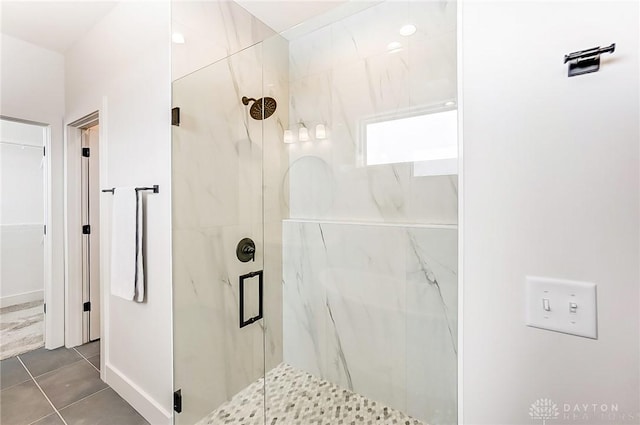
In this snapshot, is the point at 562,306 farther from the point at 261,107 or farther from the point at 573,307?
the point at 261,107

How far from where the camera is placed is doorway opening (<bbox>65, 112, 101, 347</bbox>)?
2543 mm

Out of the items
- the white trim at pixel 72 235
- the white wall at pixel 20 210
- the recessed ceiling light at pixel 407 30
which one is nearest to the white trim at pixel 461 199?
the recessed ceiling light at pixel 407 30

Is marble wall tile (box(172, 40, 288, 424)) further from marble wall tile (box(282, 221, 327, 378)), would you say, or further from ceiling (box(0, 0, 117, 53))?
ceiling (box(0, 0, 117, 53))

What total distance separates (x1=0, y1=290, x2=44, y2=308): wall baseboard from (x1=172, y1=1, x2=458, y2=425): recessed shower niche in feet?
11.3

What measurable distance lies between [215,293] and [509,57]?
173 cm

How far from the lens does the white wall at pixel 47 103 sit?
7.40 ft

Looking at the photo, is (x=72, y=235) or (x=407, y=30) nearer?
(x=407, y=30)

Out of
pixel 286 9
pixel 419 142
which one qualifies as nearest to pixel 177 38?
pixel 286 9

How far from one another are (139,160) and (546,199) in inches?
79.7

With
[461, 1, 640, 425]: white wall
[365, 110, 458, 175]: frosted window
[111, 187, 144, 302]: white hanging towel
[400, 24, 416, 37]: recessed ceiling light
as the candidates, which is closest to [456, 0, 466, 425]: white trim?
[461, 1, 640, 425]: white wall

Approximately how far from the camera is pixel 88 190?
104 inches

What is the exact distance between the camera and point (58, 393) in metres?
1.97

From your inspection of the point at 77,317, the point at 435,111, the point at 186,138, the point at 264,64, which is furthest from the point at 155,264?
the point at 435,111

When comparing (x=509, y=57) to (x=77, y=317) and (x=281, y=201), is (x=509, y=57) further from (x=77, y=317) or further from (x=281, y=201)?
(x=77, y=317)
